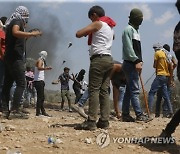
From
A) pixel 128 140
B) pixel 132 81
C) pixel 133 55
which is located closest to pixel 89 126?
pixel 128 140

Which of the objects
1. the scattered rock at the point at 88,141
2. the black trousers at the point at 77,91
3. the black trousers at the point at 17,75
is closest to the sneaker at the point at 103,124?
the scattered rock at the point at 88,141

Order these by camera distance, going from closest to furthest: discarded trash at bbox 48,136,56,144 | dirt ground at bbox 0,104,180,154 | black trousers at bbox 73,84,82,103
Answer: dirt ground at bbox 0,104,180,154
discarded trash at bbox 48,136,56,144
black trousers at bbox 73,84,82,103

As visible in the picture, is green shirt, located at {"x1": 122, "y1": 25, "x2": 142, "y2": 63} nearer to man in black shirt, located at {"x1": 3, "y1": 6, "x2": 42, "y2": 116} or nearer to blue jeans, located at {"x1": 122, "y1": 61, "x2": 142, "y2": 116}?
blue jeans, located at {"x1": 122, "y1": 61, "x2": 142, "y2": 116}

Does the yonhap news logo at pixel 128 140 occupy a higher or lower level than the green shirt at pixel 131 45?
lower

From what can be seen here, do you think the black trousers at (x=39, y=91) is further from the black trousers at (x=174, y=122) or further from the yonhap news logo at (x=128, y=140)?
the black trousers at (x=174, y=122)

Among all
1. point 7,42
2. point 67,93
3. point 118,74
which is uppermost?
point 7,42

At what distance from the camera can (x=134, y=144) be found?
5434 millimetres

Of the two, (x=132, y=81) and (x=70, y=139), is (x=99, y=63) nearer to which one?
(x=70, y=139)

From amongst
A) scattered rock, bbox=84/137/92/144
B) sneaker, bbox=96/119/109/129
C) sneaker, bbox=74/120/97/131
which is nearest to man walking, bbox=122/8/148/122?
sneaker, bbox=96/119/109/129

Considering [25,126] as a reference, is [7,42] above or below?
above

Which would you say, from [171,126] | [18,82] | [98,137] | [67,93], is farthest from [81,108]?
[67,93]

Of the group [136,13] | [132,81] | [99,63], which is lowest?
[132,81]

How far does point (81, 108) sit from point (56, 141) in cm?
192

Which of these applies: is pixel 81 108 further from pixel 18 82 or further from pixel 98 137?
pixel 98 137
